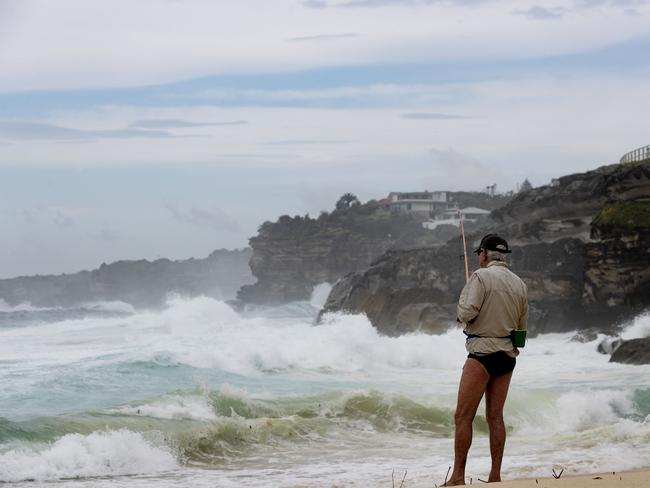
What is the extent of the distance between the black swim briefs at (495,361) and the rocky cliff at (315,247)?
3102 inches

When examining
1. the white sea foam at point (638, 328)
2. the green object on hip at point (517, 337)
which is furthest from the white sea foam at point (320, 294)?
the green object on hip at point (517, 337)

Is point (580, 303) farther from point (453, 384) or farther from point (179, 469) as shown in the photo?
point (179, 469)

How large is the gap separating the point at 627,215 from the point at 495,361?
30.9 m

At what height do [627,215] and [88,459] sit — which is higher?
[627,215]

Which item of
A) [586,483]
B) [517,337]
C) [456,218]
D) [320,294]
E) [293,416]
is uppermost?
[456,218]

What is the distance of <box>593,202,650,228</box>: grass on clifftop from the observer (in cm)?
3656

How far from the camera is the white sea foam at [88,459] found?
1286 centimetres

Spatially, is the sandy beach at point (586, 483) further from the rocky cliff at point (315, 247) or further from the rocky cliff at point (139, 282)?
the rocky cliff at point (139, 282)

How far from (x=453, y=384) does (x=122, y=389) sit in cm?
640

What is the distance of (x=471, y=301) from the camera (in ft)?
24.0

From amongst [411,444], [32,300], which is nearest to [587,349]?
[411,444]

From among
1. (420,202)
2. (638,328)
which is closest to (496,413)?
(638,328)

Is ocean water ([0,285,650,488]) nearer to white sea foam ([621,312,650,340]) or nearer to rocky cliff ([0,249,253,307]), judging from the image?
white sea foam ([621,312,650,340])

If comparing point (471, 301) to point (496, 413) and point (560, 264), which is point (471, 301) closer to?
point (496, 413)
